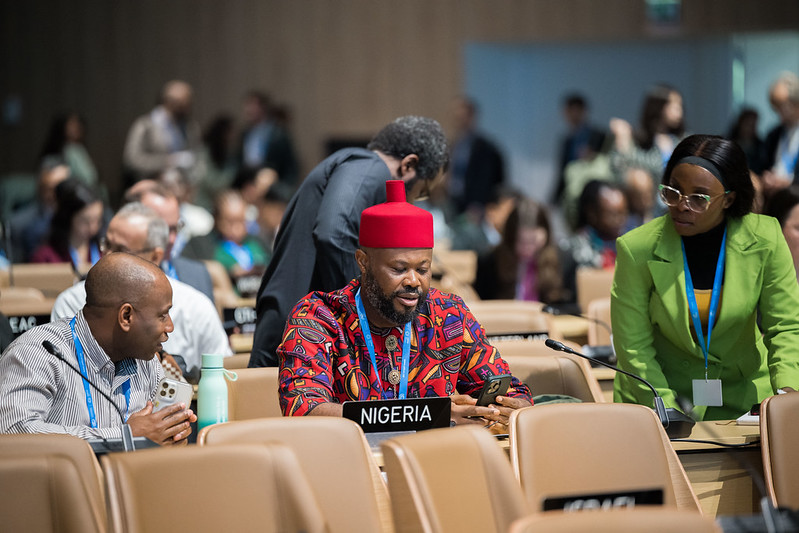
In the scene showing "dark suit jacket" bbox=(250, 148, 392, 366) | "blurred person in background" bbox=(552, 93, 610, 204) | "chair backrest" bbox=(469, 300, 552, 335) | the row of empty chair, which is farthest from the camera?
"blurred person in background" bbox=(552, 93, 610, 204)

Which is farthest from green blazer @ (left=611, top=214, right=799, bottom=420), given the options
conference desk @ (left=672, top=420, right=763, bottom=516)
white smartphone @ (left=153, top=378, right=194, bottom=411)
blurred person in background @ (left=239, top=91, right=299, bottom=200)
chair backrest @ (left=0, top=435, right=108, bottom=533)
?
blurred person in background @ (left=239, top=91, right=299, bottom=200)

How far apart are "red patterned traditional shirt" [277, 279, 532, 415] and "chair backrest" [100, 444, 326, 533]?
0.78 meters

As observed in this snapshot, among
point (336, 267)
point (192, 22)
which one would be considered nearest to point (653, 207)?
point (336, 267)

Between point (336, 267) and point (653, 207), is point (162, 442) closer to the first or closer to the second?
point (336, 267)

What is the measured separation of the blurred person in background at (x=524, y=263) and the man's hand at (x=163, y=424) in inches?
149

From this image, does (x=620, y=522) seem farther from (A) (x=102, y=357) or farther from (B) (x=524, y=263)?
(B) (x=524, y=263)

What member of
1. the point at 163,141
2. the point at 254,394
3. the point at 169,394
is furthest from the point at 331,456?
the point at 163,141

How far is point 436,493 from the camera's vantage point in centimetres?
229

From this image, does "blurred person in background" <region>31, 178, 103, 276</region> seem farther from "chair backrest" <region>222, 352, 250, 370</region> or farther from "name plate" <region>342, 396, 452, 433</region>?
"name plate" <region>342, 396, 452, 433</region>

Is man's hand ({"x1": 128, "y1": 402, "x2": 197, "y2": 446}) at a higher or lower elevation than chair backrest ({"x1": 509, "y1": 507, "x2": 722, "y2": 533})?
lower

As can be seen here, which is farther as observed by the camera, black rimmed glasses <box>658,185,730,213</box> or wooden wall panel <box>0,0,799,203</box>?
wooden wall panel <box>0,0,799,203</box>

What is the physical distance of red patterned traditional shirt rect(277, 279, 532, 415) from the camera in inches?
123

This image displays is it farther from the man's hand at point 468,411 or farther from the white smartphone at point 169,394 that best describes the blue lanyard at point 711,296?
the white smartphone at point 169,394

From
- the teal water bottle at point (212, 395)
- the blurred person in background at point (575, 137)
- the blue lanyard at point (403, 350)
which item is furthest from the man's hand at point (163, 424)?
the blurred person in background at point (575, 137)
